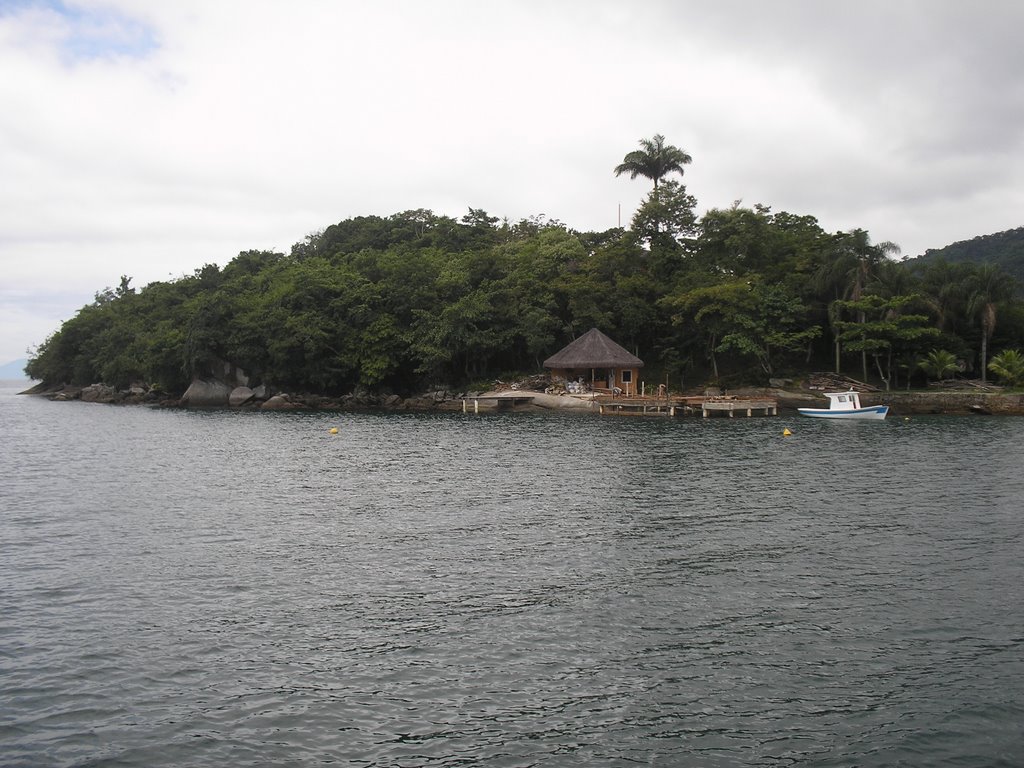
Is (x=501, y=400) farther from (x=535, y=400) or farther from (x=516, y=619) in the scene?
(x=516, y=619)

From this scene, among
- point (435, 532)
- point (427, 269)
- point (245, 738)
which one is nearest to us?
point (245, 738)

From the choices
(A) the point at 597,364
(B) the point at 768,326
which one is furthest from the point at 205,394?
(B) the point at 768,326

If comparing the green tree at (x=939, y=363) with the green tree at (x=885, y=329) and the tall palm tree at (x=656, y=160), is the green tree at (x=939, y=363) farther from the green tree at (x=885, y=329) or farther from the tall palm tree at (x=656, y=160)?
the tall palm tree at (x=656, y=160)

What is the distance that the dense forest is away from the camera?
2195 inches

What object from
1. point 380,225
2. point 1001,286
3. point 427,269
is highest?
point 380,225

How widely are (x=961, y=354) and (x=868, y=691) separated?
2140 inches

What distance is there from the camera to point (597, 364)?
57.8 metres

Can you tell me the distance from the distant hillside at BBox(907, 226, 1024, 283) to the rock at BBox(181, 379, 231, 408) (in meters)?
82.4

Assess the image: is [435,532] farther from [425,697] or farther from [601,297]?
[601,297]

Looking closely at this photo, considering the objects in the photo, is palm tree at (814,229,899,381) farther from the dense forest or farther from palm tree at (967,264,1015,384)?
palm tree at (967,264,1015,384)

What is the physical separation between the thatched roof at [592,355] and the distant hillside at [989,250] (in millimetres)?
52934

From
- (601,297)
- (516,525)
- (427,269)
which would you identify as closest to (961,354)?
(601,297)

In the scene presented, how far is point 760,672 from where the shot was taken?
35.6ft

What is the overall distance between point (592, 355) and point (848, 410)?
1945 centimetres
